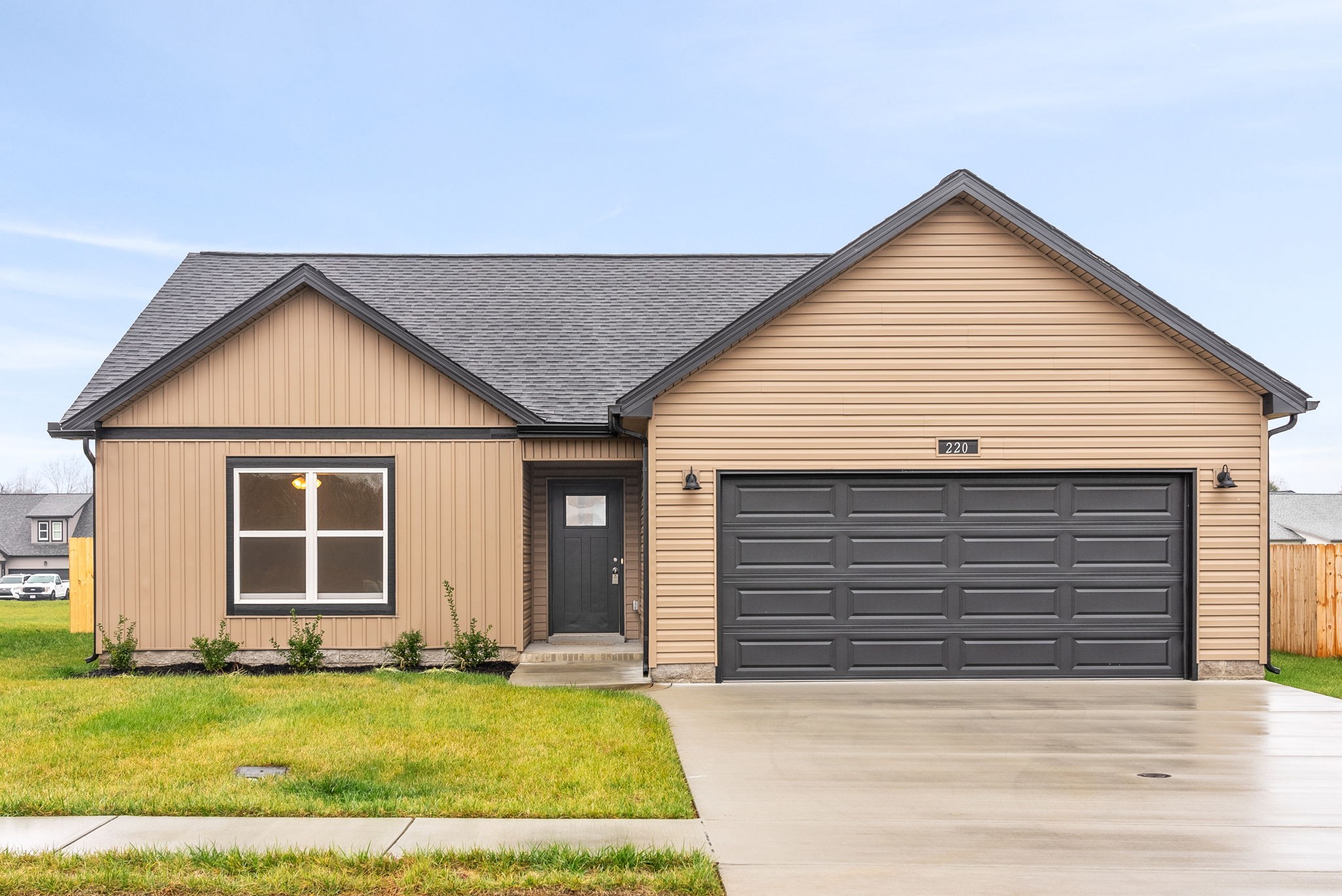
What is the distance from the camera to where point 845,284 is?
1066 cm

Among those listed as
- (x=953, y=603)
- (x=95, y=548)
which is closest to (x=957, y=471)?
(x=953, y=603)

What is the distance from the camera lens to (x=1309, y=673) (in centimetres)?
1198

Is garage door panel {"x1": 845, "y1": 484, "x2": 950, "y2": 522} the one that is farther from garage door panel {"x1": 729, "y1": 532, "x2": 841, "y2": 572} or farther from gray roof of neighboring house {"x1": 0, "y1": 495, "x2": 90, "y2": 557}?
gray roof of neighboring house {"x1": 0, "y1": 495, "x2": 90, "y2": 557}

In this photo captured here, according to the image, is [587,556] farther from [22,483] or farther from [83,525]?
[22,483]

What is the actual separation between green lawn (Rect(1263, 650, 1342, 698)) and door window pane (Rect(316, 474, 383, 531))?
1059cm

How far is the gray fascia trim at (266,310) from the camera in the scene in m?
11.5

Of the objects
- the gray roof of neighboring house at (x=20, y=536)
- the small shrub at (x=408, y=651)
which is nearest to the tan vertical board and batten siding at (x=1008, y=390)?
the small shrub at (x=408, y=651)

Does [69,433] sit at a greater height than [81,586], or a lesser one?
greater

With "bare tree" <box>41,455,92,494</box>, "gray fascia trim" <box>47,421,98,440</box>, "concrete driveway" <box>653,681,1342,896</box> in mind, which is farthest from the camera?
"bare tree" <box>41,455,92,494</box>

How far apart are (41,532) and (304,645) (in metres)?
63.5

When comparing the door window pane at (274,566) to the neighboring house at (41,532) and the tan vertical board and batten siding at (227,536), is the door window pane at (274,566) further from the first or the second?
the neighboring house at (41,532)

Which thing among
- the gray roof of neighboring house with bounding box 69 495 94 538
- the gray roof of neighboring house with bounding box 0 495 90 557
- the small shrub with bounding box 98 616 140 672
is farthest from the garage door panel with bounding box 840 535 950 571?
the gray roof of neighboring house with bounding box 0 495 90 557

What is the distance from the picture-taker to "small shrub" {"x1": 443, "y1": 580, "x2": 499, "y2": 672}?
1155 centimetres

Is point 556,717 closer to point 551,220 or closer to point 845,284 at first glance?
point 845,284
